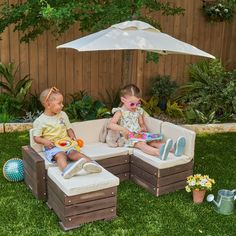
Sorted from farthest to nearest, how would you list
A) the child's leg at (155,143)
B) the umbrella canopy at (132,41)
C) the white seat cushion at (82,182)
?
the child's leg at (155,143) → the umbrella canopy at (132,41) → the white seat cushion at (82,182)

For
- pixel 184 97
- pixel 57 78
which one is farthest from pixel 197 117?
pixel 57 78

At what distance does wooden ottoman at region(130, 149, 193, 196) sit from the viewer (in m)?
4.34

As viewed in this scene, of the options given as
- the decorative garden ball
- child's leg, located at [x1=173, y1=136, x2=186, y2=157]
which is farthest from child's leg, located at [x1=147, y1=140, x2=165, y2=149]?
the decorative garden ball

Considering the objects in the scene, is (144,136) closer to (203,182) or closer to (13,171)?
(203,182)

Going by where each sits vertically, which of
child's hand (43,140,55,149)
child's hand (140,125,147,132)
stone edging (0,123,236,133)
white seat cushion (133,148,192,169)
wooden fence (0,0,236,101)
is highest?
wooden fence (0,0,236,101)

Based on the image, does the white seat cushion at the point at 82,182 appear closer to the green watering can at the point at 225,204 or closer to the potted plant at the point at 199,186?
the potted plant at the point at 199,186

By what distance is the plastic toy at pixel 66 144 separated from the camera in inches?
169

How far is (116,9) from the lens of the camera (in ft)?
16.3

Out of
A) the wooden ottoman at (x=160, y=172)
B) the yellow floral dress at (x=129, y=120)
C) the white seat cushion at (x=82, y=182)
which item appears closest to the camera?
the white seat cushion at (x=82, y=182)

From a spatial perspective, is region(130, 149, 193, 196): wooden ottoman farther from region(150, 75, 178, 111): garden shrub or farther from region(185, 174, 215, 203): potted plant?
region(150, 75, 178, 111): garden shrub

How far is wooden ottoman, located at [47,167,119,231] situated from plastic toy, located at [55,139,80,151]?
0.48 meters


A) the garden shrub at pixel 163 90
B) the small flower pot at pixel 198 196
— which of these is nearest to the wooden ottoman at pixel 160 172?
the small flower pot at pixel 198 196

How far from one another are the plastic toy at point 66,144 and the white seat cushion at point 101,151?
0.18m

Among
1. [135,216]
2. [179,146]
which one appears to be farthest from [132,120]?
[135,216]
